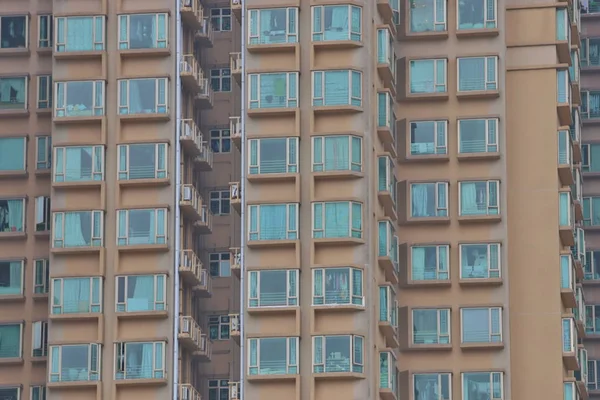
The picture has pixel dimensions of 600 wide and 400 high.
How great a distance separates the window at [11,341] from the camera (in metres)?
109

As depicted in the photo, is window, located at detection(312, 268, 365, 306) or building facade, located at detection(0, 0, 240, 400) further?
building facade, located at detection(0, 0, 240, 400)

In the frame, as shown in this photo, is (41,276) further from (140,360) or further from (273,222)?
(273,222)

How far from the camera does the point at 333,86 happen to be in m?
106

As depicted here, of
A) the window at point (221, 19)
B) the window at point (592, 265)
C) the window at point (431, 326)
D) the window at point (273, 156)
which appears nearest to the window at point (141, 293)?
the window at point (273, 156)

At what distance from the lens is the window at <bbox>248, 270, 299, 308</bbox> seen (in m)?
104

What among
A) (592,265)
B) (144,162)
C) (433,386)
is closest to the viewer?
(144,162)

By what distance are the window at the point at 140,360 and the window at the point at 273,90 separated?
42.3 feet

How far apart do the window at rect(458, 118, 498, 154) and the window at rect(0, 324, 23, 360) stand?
24.3m

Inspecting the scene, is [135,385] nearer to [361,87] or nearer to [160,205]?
[160,205]

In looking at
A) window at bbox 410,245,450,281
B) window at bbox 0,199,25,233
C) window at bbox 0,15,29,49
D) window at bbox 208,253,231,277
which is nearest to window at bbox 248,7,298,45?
window at bbox 410,245,450,281

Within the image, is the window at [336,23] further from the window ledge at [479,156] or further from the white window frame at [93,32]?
the white window frame at [93,32]

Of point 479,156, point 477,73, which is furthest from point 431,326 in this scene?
point 477,73

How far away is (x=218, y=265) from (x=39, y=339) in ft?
35.0

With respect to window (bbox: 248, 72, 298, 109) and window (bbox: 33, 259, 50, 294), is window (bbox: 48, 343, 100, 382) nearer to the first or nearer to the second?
window (bbox: 33, 259, 50, 294)
